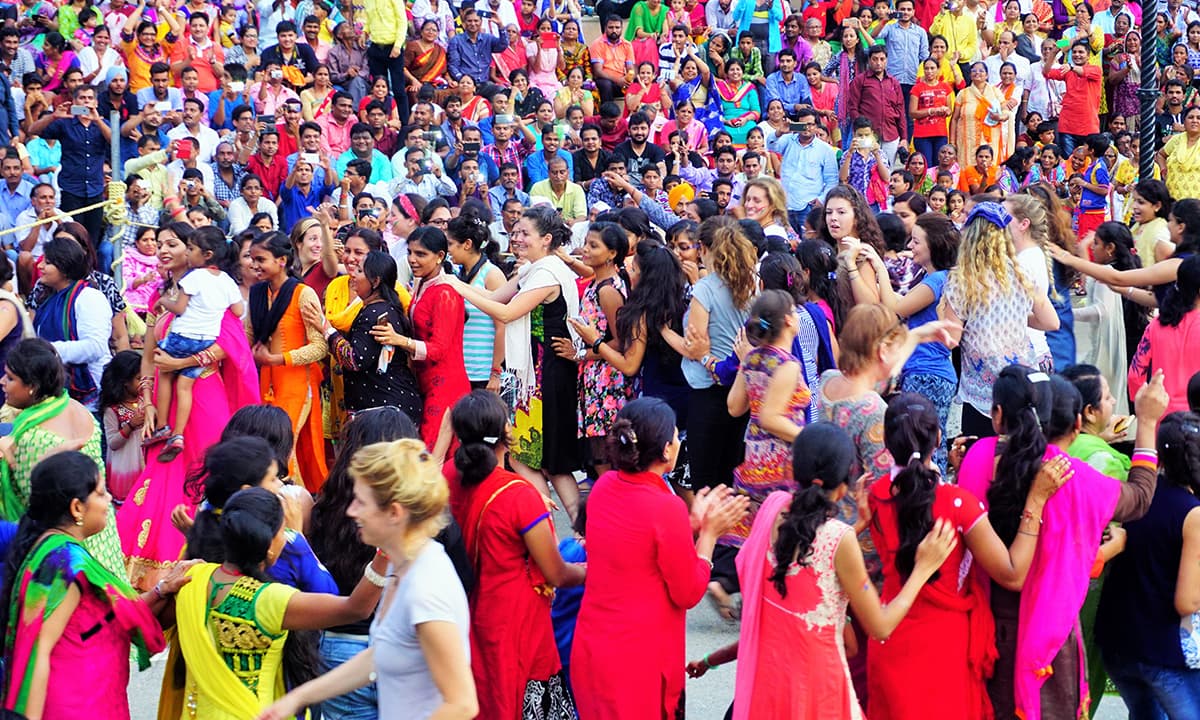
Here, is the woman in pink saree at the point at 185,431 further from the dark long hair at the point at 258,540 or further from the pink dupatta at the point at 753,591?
the pink dupatta at the point at 753,591

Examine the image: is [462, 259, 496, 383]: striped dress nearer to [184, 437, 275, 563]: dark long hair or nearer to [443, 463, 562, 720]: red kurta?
[443, 463, 562, 720]: red kurta

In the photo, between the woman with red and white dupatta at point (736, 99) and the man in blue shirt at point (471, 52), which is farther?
the man in blue shirt at point (471, 52)

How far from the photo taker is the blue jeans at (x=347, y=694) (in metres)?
4.42

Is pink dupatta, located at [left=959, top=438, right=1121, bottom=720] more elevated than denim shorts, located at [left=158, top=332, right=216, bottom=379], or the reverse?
denim shorts, located at [left=158, top=332, right=216, bottom=379]

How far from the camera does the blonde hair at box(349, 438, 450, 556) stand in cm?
348

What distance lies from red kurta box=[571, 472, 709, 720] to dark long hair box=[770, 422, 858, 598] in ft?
1.24

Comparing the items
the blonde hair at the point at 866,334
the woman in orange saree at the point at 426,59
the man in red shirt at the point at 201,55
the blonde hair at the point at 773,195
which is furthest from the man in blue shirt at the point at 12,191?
the blonde hair at the point at 866,334

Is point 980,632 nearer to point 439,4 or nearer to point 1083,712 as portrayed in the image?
point 1083,712

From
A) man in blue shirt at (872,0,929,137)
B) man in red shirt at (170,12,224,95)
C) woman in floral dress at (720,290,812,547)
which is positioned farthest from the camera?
man in blue shirt at (872,0,929,137)

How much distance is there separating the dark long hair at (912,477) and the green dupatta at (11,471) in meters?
3.08

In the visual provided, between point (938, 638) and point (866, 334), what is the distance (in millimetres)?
1122

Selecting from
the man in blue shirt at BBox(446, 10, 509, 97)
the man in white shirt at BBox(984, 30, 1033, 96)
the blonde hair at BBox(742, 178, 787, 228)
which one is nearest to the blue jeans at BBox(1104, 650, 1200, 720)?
the blonde hair at BBox(742, 178, 787, 228)

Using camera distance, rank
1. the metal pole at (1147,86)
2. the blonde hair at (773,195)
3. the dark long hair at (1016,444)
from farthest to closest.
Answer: the metal pole at (1147,86), the blonde hair at (773,195), the dark long hair at (1016,444)

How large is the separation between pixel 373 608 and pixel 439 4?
1491 centimetres
